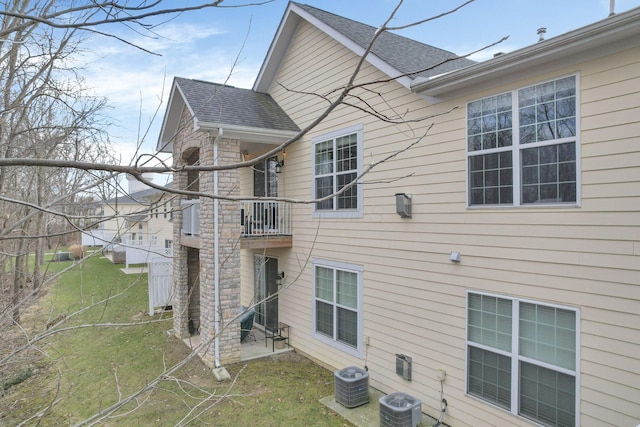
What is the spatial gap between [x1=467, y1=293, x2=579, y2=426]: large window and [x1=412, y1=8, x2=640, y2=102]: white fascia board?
290cm

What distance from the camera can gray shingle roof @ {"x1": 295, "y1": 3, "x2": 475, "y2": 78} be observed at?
22.5ft

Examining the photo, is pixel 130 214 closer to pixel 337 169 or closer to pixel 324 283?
pixel 337 169

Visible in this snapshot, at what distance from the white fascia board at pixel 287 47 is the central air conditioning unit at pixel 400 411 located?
4792 mm

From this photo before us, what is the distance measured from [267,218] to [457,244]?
16.2 feet

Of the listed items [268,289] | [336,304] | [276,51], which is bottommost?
[268,289]

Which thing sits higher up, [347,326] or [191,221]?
[191,221]

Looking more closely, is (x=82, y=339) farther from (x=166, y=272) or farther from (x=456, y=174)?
(x=456, y=174)

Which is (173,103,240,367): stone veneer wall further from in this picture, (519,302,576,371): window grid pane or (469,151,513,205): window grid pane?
(519,302,576,371): window grid pane

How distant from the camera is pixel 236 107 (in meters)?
8.99

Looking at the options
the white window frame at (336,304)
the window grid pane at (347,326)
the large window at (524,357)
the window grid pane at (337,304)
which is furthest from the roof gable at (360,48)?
the window grid pane at (347,326)

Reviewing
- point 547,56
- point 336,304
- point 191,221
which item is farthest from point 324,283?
point 547,56

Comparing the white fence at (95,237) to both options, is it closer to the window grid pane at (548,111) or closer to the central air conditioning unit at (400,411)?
the central air conditioning unit at (400,411)

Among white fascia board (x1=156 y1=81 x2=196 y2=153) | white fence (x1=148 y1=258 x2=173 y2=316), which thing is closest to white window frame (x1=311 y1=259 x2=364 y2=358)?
white fascia board (x1=156 y1=81 x2=196 y2=153)

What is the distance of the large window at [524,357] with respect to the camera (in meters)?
4.48
